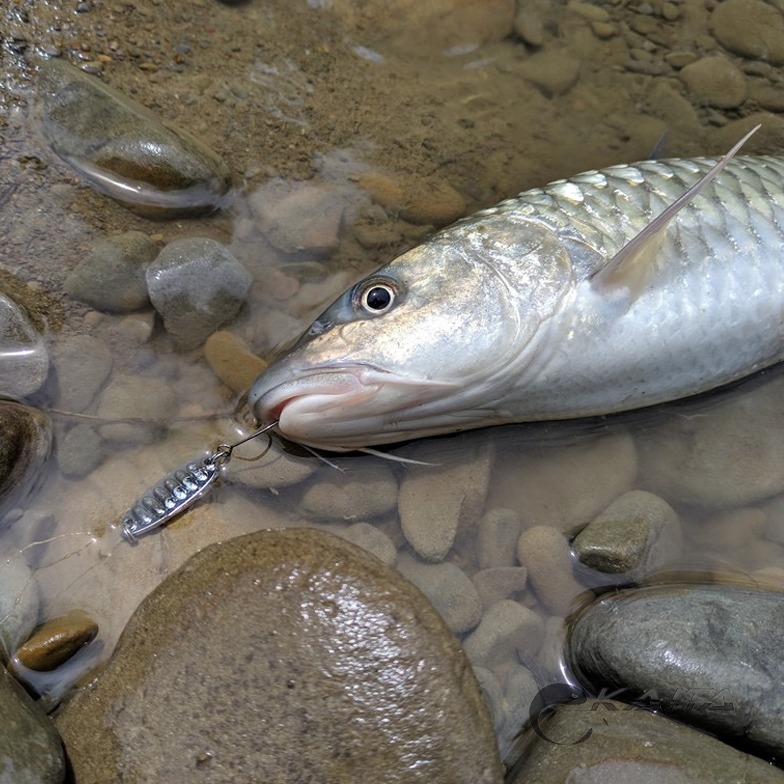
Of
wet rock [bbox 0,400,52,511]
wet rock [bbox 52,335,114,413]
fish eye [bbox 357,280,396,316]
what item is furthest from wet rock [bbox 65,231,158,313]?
fish eye [bbox 357,280,396,316]

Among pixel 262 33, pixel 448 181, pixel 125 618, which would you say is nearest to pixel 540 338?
pixel 448 181

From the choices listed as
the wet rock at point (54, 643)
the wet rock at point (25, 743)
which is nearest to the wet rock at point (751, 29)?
the wet rock at point (54, 643)

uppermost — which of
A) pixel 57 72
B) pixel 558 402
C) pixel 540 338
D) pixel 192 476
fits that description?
pixel 57 72

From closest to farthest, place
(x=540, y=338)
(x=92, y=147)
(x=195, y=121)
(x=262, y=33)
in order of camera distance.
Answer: (x=540, y=338), (x=92, y=147), (x=195, y=121), (x=262, y=33)

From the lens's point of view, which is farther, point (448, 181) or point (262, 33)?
point (262, 33)

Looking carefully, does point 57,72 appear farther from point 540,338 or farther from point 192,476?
point 540,338

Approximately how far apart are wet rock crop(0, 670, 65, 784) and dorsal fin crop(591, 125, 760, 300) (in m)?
2.62

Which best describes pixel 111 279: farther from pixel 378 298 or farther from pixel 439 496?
pixel 439 496

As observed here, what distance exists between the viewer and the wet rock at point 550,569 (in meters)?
3.05

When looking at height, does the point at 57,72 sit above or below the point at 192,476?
above

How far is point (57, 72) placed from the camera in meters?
3.69

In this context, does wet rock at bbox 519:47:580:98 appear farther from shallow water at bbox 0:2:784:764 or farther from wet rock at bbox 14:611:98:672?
wet rock at bbox 14:611:98:672

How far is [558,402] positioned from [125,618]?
6.53ft

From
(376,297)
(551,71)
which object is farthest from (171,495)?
(551,71)
